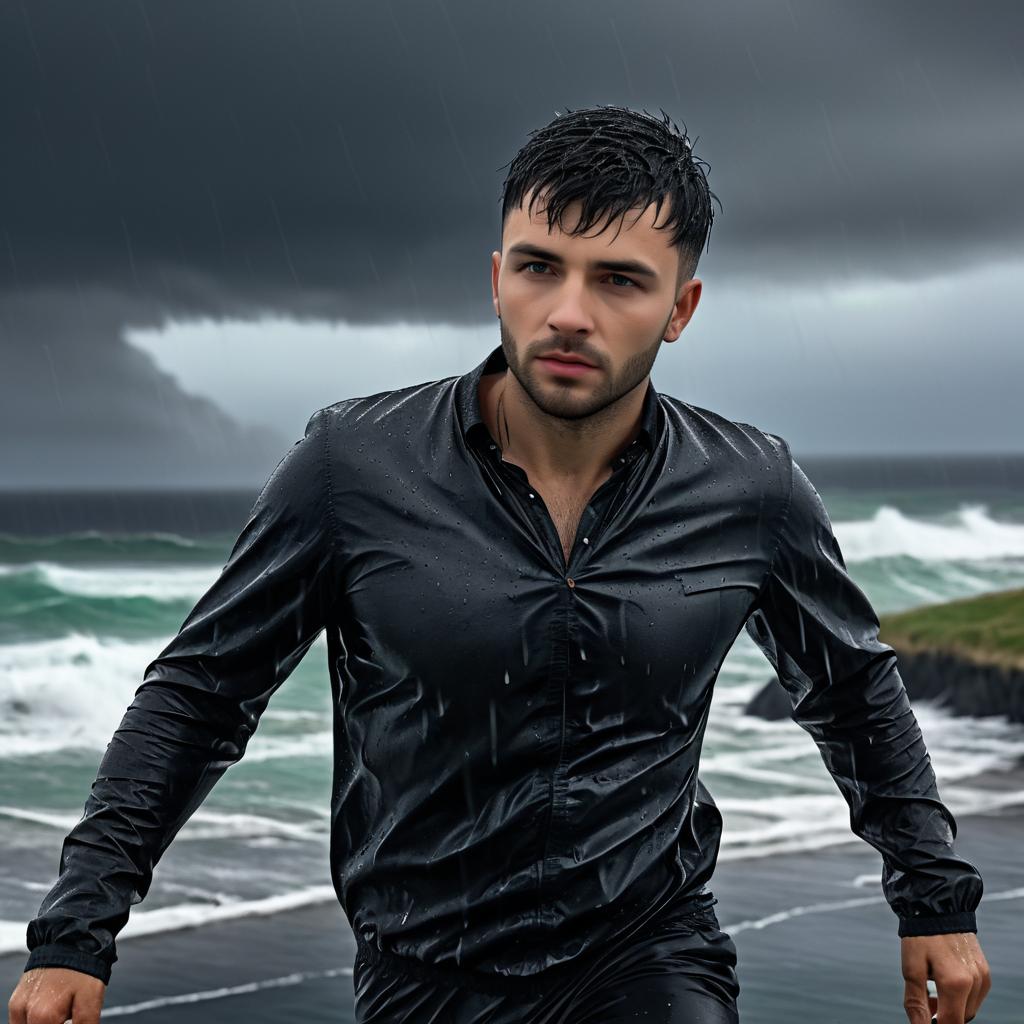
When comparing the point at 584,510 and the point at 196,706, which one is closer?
the point at 196,706

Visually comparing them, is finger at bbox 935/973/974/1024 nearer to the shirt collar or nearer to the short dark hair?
the shirt collar

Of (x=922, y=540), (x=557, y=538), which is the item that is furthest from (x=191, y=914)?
(x=922, y=540)

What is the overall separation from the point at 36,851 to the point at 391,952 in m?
11.5

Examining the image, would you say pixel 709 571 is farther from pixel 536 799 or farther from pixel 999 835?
pixel 999 835

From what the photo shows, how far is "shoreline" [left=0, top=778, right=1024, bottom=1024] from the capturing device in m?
7.96

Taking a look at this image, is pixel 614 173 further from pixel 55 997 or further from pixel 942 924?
pixel 55 997

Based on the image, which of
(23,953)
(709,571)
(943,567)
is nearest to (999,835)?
(23,953)

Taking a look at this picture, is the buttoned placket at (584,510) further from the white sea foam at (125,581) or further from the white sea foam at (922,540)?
the white sea foam at (922,540)

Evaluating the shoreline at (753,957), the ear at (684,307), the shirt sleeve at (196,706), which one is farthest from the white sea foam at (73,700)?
the shirt sleeve at (196,706)

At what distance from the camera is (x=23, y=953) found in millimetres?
9516

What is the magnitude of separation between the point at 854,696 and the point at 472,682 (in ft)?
2.75

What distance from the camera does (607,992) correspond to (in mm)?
2834

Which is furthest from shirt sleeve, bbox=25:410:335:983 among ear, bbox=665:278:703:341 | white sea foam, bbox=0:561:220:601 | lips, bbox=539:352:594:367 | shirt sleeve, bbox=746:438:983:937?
white sea foam, bbox=0:561:220:601

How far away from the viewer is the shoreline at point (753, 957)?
7.96 metres
